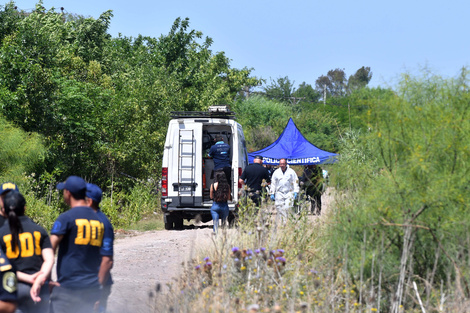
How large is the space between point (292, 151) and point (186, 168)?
10.3 m

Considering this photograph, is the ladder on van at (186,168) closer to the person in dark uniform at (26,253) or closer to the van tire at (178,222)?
the van tire at (178,222)

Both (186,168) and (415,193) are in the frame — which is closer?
(415,193)

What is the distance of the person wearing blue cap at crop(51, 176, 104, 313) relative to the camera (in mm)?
4773

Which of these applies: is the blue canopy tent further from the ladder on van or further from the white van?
the ladder on van

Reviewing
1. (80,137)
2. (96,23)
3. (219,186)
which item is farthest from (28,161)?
(96,23)

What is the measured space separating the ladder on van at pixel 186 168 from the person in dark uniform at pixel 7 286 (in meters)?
10.5

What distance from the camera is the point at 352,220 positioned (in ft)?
21.2

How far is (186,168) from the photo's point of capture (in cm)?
1520

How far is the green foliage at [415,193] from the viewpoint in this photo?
6.10 metres

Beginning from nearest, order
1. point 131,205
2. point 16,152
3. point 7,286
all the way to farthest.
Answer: point 7,286 < point 16,152 < point 131,205

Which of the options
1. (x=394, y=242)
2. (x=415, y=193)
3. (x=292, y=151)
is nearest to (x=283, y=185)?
(x=394, y=242)

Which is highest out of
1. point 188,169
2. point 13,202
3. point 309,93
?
point 309,93

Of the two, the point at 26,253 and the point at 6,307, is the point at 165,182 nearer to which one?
the point at 26,253

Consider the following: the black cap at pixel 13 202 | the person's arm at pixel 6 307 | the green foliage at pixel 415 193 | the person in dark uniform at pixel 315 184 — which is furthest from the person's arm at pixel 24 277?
the person in dark uniform at pixel 315 184
